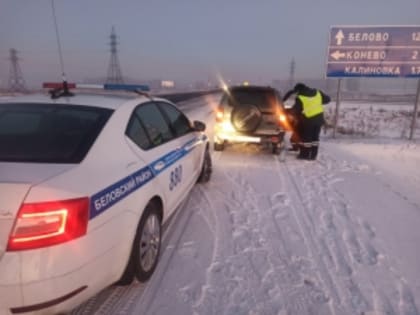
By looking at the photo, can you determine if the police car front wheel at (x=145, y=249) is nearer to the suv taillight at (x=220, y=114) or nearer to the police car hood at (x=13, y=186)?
the police car hood at (x=13, y=186)

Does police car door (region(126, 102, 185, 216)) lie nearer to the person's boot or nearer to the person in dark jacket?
the person in dark jacket

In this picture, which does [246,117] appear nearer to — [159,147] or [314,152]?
[314,152]

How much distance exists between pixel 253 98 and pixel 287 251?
201 inches

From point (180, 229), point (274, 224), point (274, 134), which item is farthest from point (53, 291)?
point (274, 134)

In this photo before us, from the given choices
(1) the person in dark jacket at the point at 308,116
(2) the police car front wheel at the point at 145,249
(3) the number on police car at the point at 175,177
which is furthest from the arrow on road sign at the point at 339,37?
(2) the police car front wheel at the point at 145,249

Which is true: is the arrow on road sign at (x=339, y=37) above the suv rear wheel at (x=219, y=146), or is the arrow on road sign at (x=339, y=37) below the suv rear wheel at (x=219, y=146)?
above

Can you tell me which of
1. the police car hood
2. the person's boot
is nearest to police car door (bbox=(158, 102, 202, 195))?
the police car hood

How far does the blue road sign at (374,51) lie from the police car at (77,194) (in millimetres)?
9624

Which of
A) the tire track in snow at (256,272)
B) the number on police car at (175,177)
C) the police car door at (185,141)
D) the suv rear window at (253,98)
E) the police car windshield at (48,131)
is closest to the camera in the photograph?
the police car windshield at (48,131)

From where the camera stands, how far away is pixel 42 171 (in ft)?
7.22

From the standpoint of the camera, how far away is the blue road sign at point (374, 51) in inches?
434

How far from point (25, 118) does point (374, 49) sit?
1146 cm

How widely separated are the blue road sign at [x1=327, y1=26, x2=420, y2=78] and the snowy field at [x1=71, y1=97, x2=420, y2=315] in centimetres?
580

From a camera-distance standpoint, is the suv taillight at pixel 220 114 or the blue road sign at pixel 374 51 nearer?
the suv taillight at pixel 220 114
